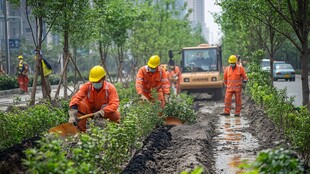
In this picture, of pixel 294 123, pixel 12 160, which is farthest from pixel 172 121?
pixel 12 160

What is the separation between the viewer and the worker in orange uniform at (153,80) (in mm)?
14000

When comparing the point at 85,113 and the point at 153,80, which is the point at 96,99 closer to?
the point at 85,113

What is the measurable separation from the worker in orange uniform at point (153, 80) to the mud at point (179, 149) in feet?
2.75

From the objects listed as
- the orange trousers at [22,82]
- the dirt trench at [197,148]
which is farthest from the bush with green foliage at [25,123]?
the orange trousers at [22,82]

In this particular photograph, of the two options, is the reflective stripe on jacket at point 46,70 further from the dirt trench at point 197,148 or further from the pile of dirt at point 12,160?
the pile of dirt at point 12,160

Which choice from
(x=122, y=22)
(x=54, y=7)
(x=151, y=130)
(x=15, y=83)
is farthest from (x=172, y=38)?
(x=151, y=130)

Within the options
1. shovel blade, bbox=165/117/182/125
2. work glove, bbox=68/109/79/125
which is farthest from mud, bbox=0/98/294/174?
work glove, bbox=68/109/79/125

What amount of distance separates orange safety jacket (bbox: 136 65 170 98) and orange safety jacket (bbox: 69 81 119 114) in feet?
10.2

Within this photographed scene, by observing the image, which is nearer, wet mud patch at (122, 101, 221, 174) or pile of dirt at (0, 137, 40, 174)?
pile of dirt at (0, 137, 40, 174)

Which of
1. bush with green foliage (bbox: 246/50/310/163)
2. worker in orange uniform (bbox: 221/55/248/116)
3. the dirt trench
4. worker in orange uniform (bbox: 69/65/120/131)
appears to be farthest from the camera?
worker in orange uniform (bbox: 221/55/248/116)

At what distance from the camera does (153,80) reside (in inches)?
560

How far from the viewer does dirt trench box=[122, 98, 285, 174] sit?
8914mm

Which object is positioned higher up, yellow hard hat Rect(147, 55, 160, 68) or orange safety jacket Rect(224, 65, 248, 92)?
yellow hard hat Rect(147, 55, 160, 68)

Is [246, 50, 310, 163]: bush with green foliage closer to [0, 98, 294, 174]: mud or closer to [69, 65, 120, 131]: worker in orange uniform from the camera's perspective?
[0, 98, 294, 174]: mud
